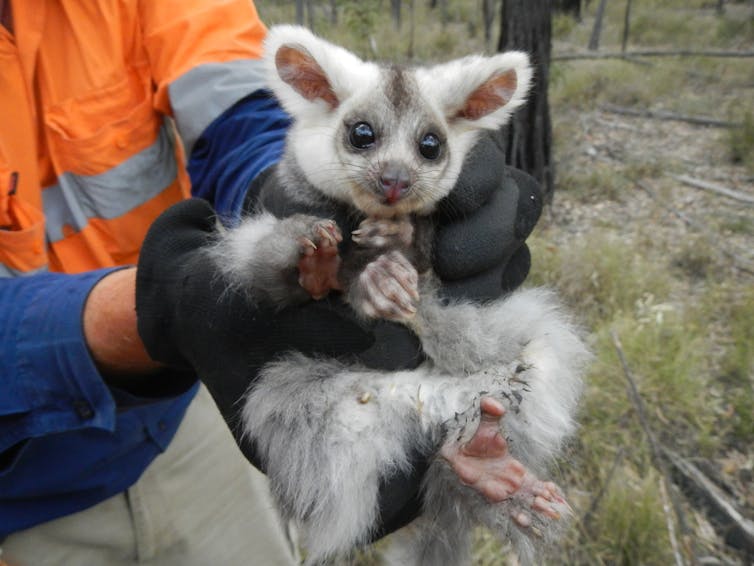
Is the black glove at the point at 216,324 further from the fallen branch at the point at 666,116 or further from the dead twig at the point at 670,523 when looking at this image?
the fallen branch at the point at 666,116

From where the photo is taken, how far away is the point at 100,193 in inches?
108

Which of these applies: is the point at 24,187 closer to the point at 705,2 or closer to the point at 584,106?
the point at 584,106

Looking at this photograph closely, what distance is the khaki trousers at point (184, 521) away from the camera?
262 centimetres

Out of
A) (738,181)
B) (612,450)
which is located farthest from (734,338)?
(738,181)

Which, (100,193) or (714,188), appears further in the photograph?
(714,188)

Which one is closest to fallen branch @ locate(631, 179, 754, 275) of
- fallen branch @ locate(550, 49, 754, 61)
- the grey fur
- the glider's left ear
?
fallen branch @ locate(550, 49, 754, 61)

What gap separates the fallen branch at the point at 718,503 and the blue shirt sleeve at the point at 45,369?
3365mm

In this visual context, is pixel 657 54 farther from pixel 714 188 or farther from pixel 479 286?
pixel 479 286

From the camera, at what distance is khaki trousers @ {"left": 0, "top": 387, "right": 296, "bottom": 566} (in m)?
2.62

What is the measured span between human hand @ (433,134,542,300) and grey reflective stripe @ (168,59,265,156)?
116 centimetres

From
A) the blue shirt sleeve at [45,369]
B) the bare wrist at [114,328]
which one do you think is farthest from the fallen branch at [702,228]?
the blue shirt sleeve at [45,369]

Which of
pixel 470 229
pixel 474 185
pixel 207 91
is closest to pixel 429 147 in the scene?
pixel 474 185

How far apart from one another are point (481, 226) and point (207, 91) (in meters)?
1.43

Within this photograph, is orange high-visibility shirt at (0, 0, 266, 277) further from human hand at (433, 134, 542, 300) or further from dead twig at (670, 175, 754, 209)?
dead twig at (670, 175, 754, 209)
